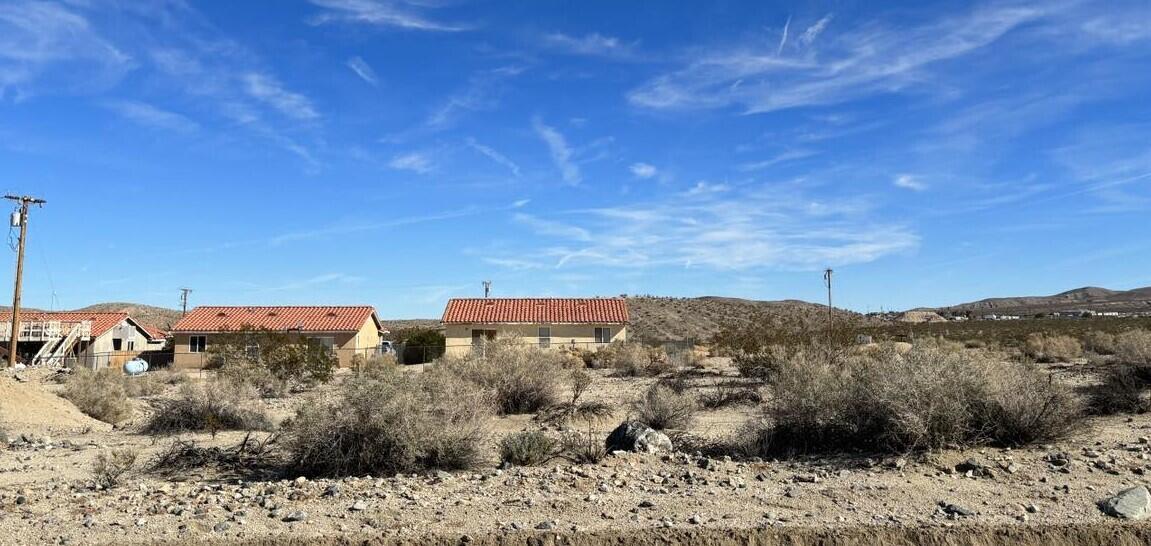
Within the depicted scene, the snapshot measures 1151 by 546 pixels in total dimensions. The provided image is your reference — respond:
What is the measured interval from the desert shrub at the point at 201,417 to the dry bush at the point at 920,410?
356 inches

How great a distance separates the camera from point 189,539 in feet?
24.2

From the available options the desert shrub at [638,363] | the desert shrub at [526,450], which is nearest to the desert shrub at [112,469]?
the desert shrub at [526,450]

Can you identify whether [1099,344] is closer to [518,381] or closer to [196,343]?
[518,381]

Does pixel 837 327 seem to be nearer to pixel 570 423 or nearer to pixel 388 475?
pixel 570 423

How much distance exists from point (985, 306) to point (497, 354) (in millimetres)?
136952

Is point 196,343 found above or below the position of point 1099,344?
above

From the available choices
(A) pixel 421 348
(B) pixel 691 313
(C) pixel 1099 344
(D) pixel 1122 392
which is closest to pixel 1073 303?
(B) pixel 691 313

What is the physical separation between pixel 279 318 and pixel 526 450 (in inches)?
1665

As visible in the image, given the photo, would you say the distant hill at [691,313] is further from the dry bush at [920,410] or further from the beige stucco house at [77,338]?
the dry bush at [920,410]

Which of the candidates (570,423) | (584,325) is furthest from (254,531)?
(584,325)

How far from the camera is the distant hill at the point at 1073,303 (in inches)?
4500

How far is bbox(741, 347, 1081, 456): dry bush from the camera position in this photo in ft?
32.7

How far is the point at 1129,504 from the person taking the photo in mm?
8031

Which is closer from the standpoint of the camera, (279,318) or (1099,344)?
(1099,344)
